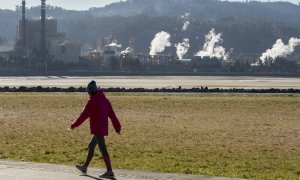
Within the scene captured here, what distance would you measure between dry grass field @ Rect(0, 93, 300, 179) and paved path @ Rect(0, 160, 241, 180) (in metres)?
1.21

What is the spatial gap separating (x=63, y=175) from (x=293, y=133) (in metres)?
14.1

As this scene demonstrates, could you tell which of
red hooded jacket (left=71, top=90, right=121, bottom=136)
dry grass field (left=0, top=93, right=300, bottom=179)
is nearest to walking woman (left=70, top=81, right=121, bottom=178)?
red hooded jacket (left=71, top=90, right=121, bottom=136)

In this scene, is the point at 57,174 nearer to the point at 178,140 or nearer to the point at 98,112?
the point at 98,112

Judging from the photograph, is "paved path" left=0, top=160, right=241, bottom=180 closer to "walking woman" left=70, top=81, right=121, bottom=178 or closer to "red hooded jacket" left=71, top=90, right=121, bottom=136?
"walking woman" left=70, top=81, right=121, bottom=178

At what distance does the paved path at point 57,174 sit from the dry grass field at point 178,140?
3.97 feet

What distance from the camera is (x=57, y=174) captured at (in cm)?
1402

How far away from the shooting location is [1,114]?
35312mm

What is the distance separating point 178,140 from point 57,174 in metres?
9.49

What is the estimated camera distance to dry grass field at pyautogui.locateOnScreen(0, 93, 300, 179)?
53.8ft

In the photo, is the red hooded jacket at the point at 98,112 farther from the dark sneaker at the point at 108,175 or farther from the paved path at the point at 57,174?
the paved path at the point at 57,174

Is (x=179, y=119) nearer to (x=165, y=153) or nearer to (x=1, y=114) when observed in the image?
(x=1, y=114)

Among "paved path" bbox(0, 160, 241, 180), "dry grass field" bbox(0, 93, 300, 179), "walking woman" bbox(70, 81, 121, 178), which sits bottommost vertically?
"dry grass field" bbox(0, 93, 300, 179)

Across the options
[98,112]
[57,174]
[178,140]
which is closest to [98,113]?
[98,112]

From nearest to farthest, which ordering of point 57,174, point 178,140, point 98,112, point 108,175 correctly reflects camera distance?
point 108,175 < point 57,174 < point 98,112 < point 178,140
